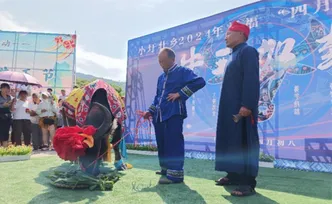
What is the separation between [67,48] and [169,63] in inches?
495

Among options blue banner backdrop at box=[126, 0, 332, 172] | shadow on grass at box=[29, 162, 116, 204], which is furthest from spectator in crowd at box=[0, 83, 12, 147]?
shadow on grass at box=[29, 162, 116, 204]

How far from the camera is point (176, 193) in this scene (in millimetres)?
2279

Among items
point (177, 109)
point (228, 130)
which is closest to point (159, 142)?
point (177, 109)

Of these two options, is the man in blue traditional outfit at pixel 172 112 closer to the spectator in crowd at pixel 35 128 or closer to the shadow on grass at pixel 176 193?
the shadow on grass at pixel 176 193

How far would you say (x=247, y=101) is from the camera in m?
2.35

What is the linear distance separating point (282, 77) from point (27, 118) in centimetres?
483

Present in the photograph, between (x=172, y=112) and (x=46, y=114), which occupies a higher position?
(x=46, y=114)

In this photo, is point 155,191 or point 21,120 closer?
point 155,191

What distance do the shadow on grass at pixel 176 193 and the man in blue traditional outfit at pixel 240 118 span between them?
1.06ft

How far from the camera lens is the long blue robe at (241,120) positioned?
93.7 inches

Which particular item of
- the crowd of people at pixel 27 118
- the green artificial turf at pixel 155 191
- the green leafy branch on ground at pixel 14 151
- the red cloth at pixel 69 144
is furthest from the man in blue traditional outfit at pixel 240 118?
the crowd of people at pixel 27 118

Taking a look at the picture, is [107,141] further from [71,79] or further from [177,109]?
[71,79]

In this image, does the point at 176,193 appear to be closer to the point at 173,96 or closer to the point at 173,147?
the point at 173,147

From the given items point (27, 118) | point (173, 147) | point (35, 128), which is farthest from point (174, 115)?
point (35, 128)
